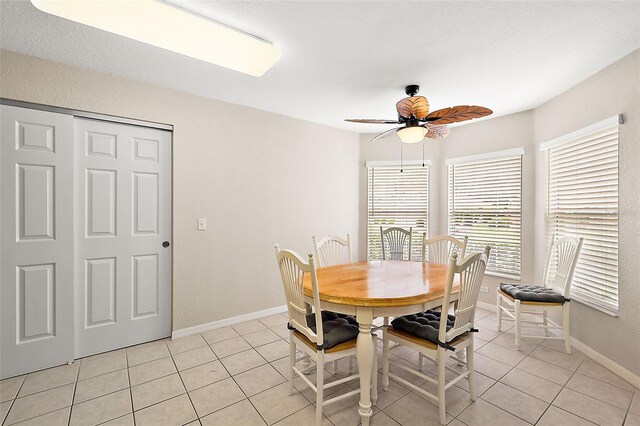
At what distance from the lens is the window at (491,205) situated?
3.58 metres

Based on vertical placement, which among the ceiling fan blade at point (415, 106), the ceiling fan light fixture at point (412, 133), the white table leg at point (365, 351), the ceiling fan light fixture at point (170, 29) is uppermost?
the ceiling fan light fixture at point (170, 29)

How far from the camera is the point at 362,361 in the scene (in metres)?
1.75

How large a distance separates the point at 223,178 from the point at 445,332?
8.65 ft

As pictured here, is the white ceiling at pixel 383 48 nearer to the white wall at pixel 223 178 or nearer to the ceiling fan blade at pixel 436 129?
the white wall at pixel 223 178

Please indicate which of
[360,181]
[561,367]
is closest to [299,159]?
[360,181]

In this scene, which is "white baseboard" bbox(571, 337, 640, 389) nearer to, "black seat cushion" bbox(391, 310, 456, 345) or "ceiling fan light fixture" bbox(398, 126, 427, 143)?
"black seat cushion" bbox(391, 310, 456, 345)

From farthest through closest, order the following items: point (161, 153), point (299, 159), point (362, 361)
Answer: point (299, 159)
point (161, 153)
point (362, 361)

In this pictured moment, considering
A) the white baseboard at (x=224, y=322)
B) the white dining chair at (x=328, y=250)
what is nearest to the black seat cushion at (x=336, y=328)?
the white dining chair at (x=328, y=250)

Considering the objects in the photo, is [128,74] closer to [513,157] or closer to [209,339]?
[209,339]

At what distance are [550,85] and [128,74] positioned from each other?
3954 millimetres

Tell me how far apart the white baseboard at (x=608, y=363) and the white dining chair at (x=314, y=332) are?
→ 78.0 inches

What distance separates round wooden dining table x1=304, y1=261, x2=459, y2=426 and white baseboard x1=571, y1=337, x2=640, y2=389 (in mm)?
1513

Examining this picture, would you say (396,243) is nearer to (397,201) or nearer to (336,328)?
(397,201)

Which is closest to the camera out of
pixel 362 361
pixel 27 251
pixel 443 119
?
pixel 362 361
